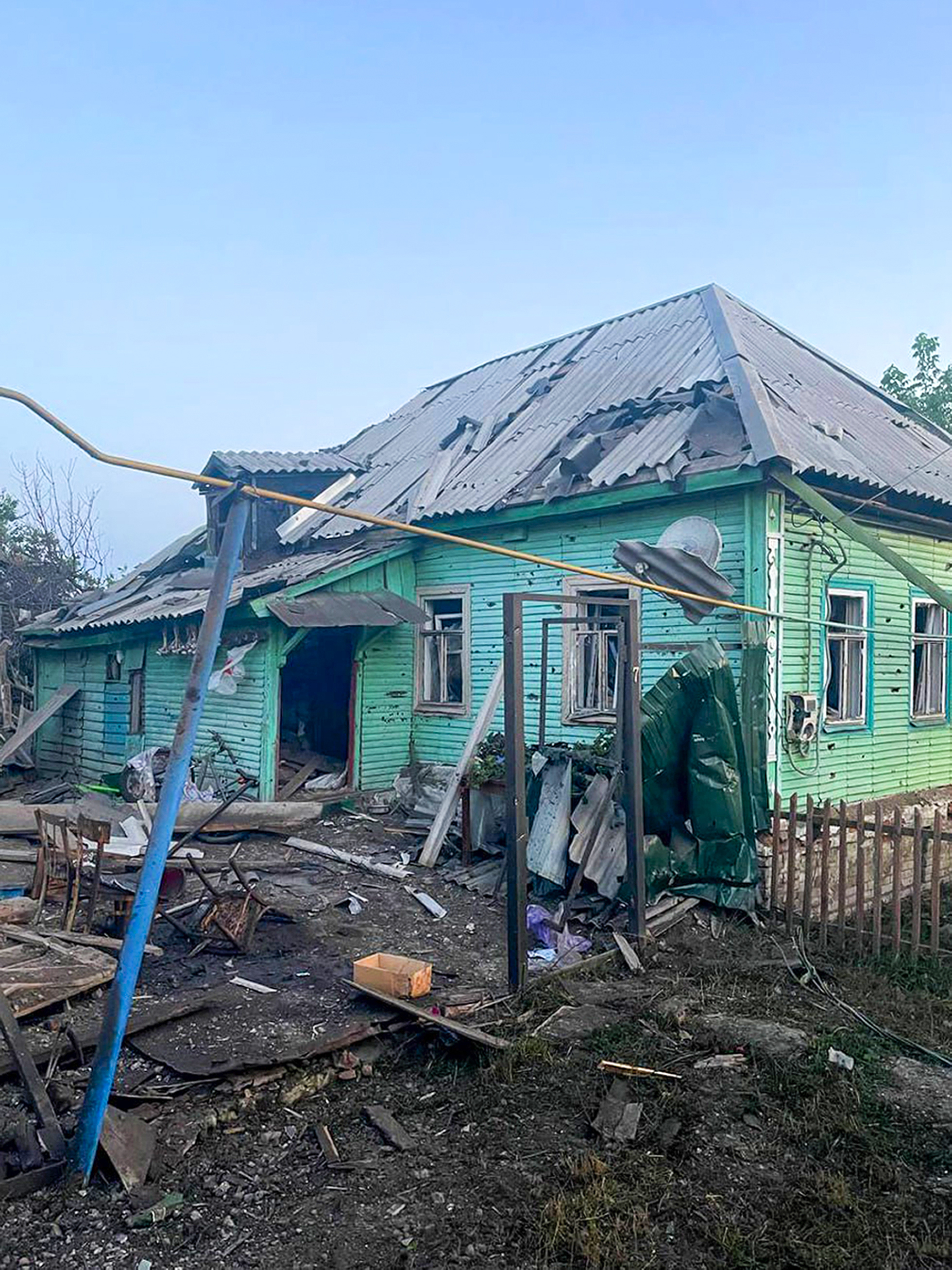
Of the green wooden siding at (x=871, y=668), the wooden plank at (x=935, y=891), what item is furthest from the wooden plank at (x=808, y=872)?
the green wooden siding at (x=871, y=668)

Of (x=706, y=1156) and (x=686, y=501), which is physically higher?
(x=686, y=501)

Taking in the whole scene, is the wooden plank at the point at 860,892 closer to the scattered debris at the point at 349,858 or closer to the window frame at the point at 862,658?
the window frame at the point at 862,658

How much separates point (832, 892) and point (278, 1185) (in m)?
6.09

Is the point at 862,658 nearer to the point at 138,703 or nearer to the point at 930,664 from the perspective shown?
the point at 930,664

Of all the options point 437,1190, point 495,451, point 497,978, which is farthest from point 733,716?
point 495,451

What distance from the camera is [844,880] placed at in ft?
23.5

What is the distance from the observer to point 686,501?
30.3ft

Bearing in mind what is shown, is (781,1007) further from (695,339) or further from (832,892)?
(695,339)

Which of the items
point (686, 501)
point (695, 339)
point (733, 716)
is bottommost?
point (733, 716)

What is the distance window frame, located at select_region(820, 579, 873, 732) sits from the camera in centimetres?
933

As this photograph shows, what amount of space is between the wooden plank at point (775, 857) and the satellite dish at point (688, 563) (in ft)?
6.08

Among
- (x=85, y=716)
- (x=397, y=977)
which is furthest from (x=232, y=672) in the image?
(x=397, y=977)

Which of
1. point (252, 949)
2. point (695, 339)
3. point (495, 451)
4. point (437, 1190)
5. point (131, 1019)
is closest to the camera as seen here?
point (437, 1190)

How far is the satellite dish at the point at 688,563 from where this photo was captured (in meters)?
8.05
